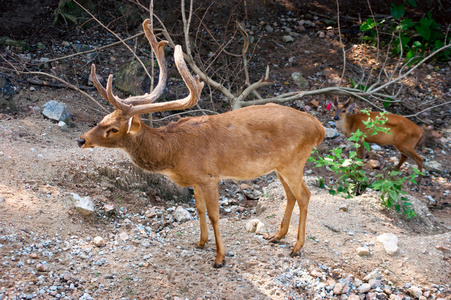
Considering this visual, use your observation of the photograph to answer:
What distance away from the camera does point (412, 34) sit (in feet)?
40.4

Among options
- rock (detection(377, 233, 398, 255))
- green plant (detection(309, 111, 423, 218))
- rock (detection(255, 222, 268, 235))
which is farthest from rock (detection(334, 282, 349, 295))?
green plant (detection(309, 111, 423, 218))

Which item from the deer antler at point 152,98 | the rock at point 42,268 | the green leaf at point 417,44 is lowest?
the green leaf at point 417,44

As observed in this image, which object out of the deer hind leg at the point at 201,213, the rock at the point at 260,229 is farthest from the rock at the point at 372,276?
the deer hind leg at the point at 201,213

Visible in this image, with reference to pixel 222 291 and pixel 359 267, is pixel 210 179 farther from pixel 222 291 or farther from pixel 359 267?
pixel 359 267

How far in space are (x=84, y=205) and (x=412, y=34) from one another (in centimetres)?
1039

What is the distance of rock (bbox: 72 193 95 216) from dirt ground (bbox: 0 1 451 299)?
9cm

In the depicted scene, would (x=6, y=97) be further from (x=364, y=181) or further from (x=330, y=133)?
(x=330, y=133)

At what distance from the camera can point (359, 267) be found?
208 inches

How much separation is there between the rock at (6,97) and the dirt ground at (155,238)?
282 millimetres

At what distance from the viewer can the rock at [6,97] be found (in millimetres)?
8270

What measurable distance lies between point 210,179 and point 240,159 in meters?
0.43

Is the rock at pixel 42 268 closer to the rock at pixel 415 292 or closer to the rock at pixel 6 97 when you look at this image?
the rock at pixel 415 292

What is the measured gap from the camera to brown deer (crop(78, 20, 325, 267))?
190 inches

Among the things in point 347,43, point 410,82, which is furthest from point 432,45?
point 347,43
